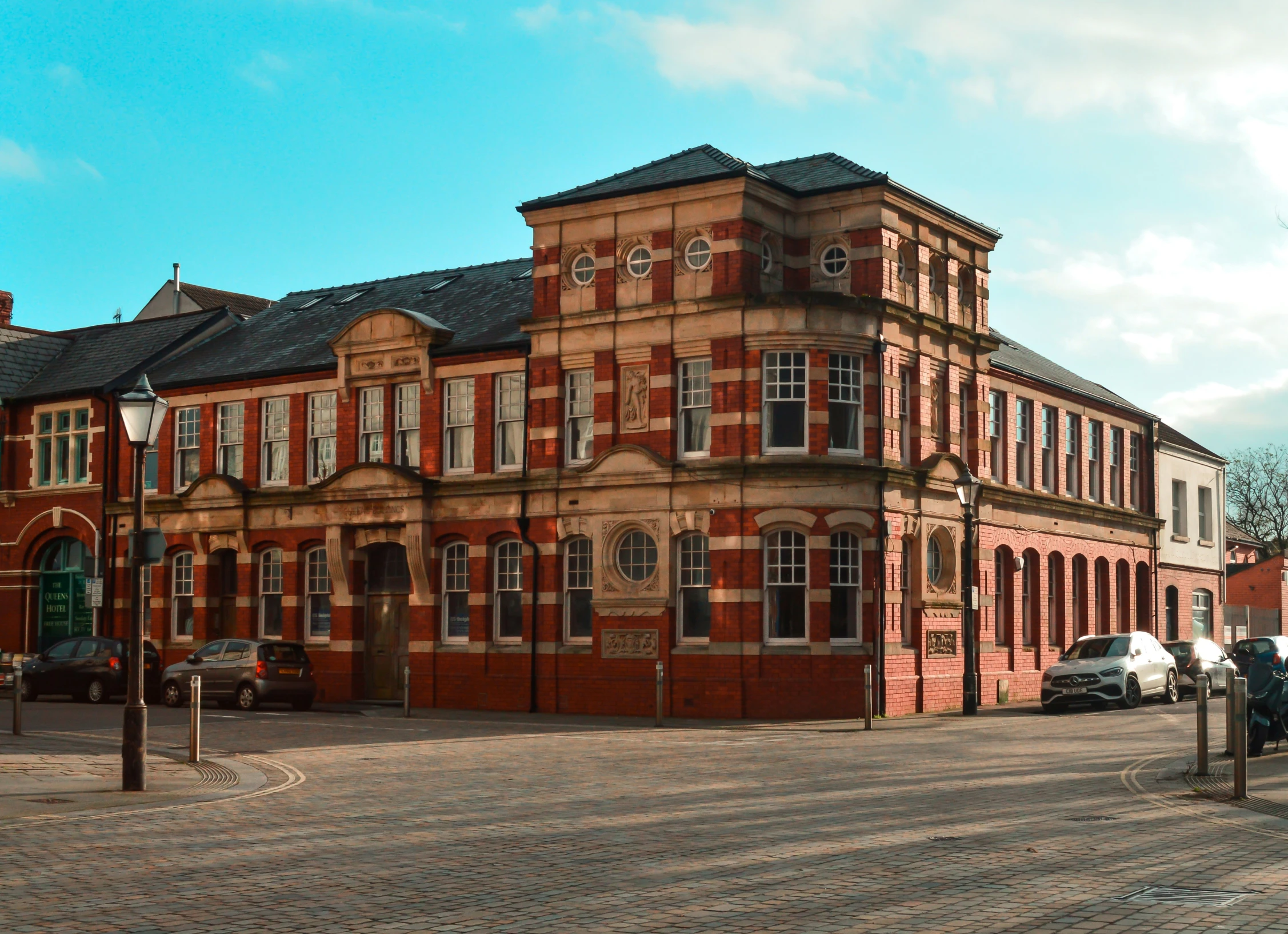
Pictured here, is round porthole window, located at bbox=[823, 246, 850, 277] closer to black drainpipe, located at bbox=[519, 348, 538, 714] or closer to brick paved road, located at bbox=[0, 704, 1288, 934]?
black drainpipe, located at bbox=[519, 348, 538, 714]

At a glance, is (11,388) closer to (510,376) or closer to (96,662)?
(96,662)

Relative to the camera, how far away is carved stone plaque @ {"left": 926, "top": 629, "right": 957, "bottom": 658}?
3228 cm

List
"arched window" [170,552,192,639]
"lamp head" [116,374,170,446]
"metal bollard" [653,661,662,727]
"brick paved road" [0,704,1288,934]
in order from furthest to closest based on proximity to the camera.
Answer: "arched window" [170,552,192,639]
"metal bollard" [653,661,662,727]
"lamp head" [116,374,170,446]
"brick paved road" [0,704,1288,934]

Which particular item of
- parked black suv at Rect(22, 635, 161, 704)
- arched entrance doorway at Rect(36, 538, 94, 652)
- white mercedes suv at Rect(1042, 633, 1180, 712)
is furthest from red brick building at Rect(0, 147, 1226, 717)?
parked black suv at Rect(22, 635, 161, 704)

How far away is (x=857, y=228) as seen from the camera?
31.8m

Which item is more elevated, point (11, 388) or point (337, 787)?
point (11, 388)

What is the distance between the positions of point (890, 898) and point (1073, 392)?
1373 inches

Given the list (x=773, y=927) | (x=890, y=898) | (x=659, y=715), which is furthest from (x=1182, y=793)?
(x=659, y=715)

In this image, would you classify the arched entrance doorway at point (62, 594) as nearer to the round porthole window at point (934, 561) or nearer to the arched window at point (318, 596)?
the arched window at point (318, 596)

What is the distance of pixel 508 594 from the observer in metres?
34.1

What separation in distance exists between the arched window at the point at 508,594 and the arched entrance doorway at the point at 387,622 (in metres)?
2.82

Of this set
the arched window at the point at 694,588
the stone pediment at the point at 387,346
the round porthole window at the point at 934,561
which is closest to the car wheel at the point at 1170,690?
the round porthole window at the point at 934,561

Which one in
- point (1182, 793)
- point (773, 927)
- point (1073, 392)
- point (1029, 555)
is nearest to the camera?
point (773, 927)

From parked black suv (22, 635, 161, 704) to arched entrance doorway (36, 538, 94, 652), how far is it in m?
6.19
